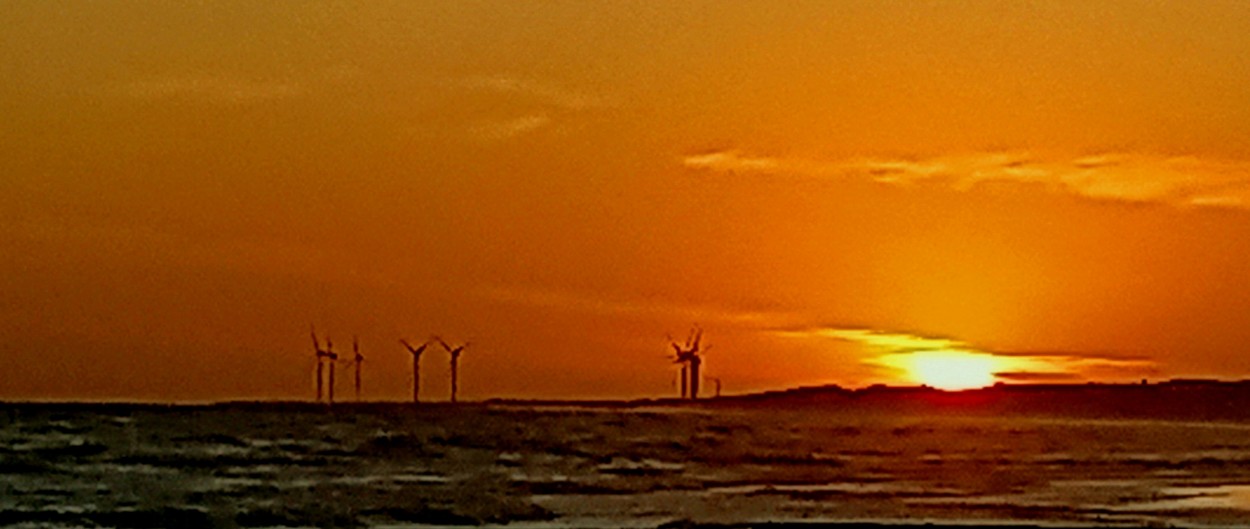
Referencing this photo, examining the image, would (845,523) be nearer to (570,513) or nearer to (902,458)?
(570,513)

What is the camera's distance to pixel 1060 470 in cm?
9006

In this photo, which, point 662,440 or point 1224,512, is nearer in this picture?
point 1224,512

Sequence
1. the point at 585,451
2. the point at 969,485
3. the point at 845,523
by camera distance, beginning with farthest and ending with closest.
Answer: the point at 585,451, the point at 969,485, the point at 845,523

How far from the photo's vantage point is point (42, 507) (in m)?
59.6

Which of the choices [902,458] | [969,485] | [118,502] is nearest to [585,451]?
[902,458]

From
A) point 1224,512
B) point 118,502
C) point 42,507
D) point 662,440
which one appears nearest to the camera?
point 1224,512

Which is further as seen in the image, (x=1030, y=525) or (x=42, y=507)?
(x=42, y=507)

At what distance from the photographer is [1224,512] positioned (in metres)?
54.9

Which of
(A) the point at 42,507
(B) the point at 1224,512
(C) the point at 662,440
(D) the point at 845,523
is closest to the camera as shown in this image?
(D) the point at 845,523

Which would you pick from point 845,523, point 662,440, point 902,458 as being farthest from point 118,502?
point 662,440

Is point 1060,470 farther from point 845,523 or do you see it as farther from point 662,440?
point 662,440

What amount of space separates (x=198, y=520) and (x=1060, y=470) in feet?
146

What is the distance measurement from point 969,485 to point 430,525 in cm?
2769

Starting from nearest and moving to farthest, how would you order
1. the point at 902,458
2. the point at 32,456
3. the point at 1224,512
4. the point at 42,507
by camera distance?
the point at 1224,512 < the point at 42,507 < the point at 32,456 < the point at 902,458
